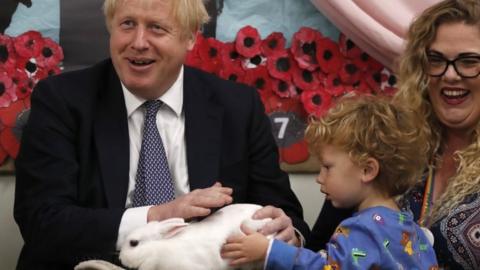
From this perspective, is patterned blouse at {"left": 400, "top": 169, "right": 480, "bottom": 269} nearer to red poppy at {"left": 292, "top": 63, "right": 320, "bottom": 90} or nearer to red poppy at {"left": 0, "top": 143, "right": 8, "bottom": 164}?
red poppy at {"left": 292, "top": 63, "right": 320, "bottom": 90}

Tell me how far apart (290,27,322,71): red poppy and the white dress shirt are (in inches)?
24.0

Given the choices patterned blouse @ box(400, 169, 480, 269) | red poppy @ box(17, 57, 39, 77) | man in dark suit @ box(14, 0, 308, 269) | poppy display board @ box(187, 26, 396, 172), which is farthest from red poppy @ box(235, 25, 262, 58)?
patterned blouse @ box(400, 169, 480, 269)

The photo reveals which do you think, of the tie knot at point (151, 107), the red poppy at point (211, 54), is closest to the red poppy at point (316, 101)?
the red poppy at point (211, 54)

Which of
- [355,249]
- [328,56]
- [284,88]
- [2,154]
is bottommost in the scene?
[2,154]

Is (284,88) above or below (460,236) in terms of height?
above

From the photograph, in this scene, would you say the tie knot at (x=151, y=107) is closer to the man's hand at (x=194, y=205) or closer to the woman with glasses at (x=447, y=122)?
the man's hand at (x=194, y=205)

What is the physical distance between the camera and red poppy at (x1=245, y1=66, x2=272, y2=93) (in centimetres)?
260

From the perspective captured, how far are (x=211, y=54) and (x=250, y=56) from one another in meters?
0.13

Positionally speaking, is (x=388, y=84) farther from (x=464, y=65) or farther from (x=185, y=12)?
(x=185, y=12)

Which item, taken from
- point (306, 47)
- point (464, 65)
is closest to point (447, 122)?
point (464, 65)

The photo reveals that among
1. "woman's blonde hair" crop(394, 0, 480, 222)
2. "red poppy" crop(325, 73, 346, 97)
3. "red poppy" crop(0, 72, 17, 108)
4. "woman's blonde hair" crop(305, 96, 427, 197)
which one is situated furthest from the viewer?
"red poppy" crop(325, 73, 346, 97)

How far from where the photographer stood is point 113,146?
2023 mm

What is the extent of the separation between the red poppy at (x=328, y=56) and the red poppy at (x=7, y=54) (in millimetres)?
967

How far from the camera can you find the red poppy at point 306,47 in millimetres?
2619
